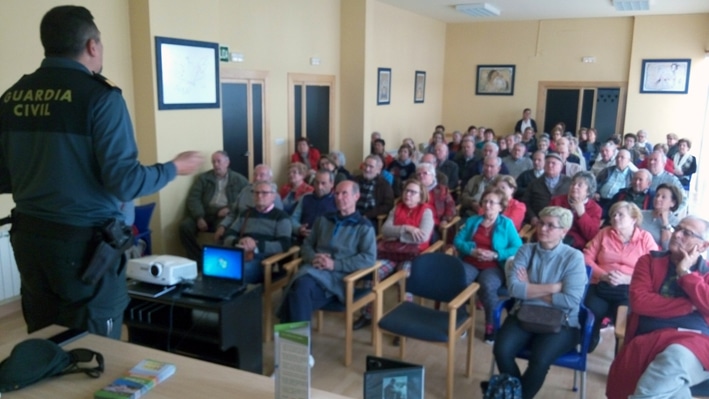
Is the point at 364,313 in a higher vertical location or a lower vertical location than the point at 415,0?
lower

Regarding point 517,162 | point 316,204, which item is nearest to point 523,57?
point 517,162

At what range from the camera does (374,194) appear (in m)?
5.67

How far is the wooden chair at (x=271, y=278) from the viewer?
389 cm

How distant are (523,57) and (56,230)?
11093 millimetres

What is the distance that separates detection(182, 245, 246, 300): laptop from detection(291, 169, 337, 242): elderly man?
1.44 metres

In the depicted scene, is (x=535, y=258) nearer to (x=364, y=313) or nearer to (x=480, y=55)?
(x=364, y=313)

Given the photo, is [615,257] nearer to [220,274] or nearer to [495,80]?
[220,274]

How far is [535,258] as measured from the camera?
3.20 metres

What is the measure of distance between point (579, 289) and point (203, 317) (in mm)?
2015

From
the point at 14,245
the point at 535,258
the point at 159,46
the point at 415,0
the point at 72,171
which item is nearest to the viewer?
the point at 72,171

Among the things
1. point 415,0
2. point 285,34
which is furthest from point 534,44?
point 285,34

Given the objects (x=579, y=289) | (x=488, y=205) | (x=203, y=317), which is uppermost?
(x=488, y=205)

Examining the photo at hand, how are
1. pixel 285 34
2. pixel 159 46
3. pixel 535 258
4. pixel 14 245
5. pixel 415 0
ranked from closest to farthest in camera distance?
pixel 14 245, pixel 535 258, pixel 159 46, pixel 285 34, pixel 415 0

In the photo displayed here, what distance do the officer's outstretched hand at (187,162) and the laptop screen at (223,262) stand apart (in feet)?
3.95
